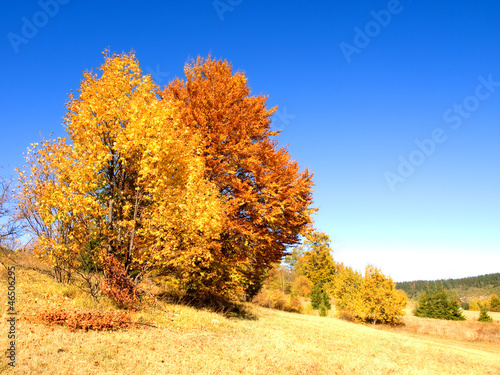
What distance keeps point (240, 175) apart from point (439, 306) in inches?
1342

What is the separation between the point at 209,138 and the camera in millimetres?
12867

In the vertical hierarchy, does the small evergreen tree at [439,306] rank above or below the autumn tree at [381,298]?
below

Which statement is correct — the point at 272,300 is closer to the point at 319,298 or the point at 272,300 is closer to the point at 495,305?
the point at 319,298

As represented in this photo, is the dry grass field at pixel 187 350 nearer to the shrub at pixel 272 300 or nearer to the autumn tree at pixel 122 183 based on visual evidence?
the autumn tree at pixel 122 183

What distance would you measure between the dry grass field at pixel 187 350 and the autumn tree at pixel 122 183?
5.28 feet

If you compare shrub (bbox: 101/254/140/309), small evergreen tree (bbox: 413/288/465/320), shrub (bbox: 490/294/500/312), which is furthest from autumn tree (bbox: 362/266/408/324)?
shrub (bbox: 490/294/500/312)

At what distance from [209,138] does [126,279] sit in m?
6.45

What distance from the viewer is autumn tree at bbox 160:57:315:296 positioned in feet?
41.2

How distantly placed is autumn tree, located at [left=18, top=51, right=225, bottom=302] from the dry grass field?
5.28ft

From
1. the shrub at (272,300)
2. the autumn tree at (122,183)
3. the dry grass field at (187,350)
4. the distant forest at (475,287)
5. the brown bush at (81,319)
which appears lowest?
the distant forest at (475,287)

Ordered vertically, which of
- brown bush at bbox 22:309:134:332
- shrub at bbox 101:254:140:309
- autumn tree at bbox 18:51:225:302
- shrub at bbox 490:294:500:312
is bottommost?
shrub at bbox 490:294:500:312

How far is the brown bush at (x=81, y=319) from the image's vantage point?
21.6 feet

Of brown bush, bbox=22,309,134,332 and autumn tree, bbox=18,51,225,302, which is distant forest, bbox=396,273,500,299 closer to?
autumn tree, bbox=18,51,225,302

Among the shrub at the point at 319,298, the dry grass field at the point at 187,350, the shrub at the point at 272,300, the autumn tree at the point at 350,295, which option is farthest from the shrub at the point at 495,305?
the dry grass field at the point at 187,350
